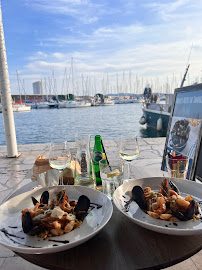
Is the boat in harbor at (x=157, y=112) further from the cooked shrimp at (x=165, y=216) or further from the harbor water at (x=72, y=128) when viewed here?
the cooked shrimp at (x=165, y=216)

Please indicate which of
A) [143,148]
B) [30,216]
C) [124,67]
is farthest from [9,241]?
[124,67]

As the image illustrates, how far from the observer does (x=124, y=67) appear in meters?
42.8

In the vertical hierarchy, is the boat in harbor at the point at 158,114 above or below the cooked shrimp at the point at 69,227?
below

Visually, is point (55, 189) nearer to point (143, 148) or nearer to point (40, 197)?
point (40, 197)

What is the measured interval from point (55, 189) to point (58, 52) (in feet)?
114

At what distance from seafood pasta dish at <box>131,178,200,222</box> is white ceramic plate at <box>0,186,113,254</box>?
0.45 ft

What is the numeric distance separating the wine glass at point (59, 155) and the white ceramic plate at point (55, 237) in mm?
A: 134

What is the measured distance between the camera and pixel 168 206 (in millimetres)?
831

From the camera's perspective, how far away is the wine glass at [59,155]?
1.16 metres

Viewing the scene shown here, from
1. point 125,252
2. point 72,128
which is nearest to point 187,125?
point 125,252

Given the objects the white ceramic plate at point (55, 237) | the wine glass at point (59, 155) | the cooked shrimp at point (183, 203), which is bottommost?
the white ceramic plate at point (55, 237)

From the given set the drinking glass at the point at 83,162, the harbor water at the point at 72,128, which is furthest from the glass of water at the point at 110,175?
the harbor water at the point at 72,128

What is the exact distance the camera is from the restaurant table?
648mm

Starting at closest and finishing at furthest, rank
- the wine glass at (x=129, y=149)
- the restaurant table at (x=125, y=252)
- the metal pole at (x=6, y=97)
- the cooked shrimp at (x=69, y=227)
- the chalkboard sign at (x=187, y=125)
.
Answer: the restaurant table at (x=125, y=252) < the cooked shrimp at (x=69, y=227) < the wine glass at (x=129, y=149) < the chalkboard sign at (x=187, y=125) < the metal pole at (x=6, y=97)
